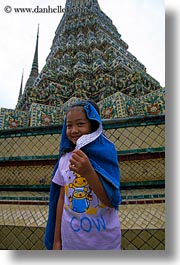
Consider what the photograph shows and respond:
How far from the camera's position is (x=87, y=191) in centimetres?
72

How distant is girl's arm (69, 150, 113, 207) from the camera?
2.20 ft

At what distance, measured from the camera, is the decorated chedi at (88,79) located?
2.77 m

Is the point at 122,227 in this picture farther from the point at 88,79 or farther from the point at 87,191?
the point at 88,79

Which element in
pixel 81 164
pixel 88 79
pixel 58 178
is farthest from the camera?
pixel 88 79

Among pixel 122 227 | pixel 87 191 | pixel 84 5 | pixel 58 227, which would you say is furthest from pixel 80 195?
pixel 84 5

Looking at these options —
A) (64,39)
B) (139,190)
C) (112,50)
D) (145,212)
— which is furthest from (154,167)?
(64,39)

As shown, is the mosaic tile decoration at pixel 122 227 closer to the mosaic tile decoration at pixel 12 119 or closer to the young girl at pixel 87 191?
the young girl at pixel 87 191

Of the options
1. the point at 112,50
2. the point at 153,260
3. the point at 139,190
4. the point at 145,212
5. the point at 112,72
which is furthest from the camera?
the point at 112,50

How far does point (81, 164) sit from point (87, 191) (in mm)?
103

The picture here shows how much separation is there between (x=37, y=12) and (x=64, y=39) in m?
3.28

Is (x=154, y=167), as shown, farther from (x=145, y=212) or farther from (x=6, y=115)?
(x=6, y=115)

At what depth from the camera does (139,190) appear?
1274 mm

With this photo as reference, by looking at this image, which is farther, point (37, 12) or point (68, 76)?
point (68, 76)

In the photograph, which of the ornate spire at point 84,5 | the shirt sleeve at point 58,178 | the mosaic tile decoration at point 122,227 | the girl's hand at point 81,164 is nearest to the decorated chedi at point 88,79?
the ornate spire at point 84,5
